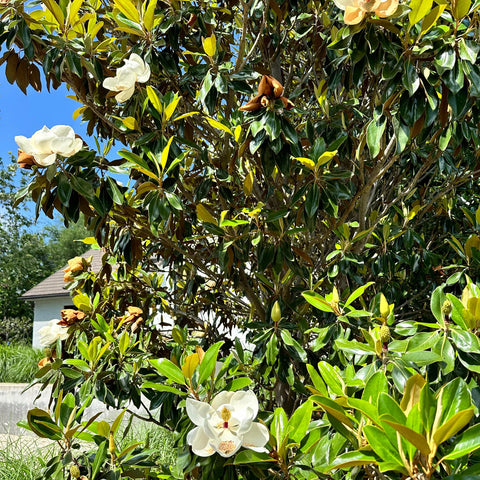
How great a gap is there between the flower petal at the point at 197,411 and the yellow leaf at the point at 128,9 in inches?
58.7

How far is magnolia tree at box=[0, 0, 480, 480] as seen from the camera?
1097 millimetres

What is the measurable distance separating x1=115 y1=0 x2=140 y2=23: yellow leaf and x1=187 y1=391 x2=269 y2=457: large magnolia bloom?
4.91 feet

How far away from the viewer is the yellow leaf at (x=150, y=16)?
1718mm

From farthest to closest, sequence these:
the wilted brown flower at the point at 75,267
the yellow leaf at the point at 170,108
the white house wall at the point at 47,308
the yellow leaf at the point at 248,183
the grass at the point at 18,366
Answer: the white house wall at the point at 47,308 → the grass at the point at 18,366 → the wilted brown flower at the point at 75,267 → the yellow leaf at the point at 248,183 → the yellow leaf at the point at 170,108

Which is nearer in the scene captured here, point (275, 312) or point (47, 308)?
point (275, 312)

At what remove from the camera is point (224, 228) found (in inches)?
78.5

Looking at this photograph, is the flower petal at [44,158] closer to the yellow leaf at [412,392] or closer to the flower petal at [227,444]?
the flower petal at [227,444]

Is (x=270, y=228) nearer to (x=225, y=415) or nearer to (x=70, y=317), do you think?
(x=225, y=415)

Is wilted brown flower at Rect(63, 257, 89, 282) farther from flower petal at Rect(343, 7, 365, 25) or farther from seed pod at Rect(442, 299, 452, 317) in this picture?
seed pod at Rect(442, 299, 452, 317)

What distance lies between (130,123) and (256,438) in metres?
1.29

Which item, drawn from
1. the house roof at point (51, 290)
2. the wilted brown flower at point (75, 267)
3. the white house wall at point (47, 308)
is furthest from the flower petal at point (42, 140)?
the white house wall at point (47, 308)

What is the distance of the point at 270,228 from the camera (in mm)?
1916

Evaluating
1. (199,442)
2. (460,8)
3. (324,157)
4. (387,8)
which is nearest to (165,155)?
(324,157)

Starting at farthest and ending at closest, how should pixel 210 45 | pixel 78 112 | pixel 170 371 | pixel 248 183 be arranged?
pixel 78 112 → pixel 248 183 → pixel 210 45 → pixel 170 371
